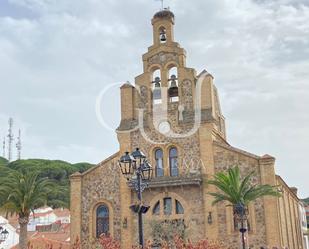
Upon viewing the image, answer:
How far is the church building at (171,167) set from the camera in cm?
2938

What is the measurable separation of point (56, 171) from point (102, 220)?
205ft

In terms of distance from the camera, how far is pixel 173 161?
105 feet

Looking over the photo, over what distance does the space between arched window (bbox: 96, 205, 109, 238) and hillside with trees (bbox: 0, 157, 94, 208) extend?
4844 cm

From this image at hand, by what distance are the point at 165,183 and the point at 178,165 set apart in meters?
1.66

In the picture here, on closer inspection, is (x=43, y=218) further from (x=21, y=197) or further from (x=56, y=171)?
(x=21, y=197)

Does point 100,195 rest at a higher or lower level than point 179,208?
higher

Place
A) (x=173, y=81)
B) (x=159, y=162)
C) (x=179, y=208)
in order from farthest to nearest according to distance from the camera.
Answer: (x=173, y=81) → (x=159, y=162) → (x=179, y=208)

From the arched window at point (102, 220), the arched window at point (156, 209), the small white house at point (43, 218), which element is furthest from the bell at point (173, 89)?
the small white house at point (43, 218)

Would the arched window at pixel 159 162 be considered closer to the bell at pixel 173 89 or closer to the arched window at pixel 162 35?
the bell at pixel 173 89

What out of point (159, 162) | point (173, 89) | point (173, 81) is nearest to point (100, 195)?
point (159, 162)

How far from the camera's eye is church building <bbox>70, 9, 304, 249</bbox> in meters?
29.4

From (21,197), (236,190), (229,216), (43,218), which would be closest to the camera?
(236,190)

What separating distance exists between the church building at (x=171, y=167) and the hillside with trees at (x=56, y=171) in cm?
4852

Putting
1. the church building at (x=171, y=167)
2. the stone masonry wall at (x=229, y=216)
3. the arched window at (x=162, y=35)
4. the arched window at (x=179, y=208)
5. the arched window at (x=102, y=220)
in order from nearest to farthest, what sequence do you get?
the stone masonry wall at (x=229, y=216) → the church building at (x=171, y=167) → the arched window at (x=179, y=208) → the arched window at (x=102, y=220) → the arched window at (x=162, y=35)
